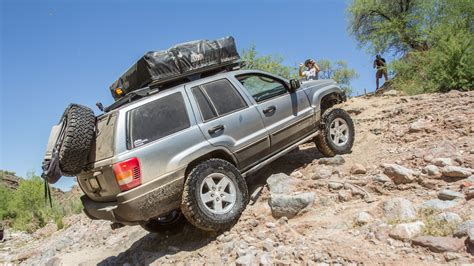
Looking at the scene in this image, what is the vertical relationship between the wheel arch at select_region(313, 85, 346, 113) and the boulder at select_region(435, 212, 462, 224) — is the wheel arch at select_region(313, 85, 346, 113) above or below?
above

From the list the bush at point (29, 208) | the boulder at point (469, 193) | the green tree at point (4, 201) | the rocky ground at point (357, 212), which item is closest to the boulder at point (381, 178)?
the rocky ground at point (357, 212)

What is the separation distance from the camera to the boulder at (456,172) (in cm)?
480

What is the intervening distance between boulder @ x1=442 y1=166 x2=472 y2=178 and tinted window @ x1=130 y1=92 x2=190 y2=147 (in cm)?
338

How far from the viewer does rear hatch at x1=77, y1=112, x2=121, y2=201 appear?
4318mm

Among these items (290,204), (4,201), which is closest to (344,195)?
(290,204)

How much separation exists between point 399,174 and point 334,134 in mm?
1688

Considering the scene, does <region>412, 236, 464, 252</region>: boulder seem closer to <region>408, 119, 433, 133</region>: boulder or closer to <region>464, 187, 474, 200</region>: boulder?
<region>464, 187, 474, 200</region>: boulder

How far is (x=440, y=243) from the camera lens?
3.36 m

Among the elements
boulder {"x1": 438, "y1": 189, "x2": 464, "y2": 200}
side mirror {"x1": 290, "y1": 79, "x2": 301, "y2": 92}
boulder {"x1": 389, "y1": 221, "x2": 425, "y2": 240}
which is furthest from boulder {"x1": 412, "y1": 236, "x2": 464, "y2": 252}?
side mirror {"x1": 290, "y1": 79, "x2": 301, "y2": 92}

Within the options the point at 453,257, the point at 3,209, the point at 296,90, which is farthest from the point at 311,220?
the point at 3,209

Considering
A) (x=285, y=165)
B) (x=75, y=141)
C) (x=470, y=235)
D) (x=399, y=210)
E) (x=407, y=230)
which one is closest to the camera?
(x=470, y=235)

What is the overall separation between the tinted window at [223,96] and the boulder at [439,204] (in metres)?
2.66

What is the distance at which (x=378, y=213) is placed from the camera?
14.2ft

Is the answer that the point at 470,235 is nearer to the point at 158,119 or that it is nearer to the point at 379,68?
the point at 158,119
